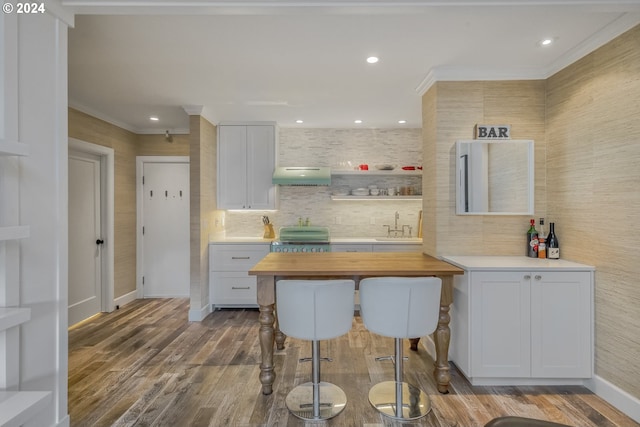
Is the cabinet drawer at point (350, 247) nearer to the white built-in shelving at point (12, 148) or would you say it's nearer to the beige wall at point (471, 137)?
the beige wall at point (471, 137)

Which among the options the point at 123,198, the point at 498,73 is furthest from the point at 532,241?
the point at 123,198

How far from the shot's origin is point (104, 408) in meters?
2.14

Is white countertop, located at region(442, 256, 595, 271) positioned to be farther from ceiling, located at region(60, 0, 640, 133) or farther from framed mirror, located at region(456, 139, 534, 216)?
ceiling, located at region(60, 0, 640, 133)

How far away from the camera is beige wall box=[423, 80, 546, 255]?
2.80 meters

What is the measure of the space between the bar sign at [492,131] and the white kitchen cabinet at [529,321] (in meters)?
1.13

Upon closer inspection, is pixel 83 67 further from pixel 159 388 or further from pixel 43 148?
pixel 159 388

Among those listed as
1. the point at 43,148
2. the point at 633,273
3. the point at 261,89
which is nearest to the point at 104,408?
the point at 43,148

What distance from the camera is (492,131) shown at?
2.78m

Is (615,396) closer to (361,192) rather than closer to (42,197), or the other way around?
(361,192)

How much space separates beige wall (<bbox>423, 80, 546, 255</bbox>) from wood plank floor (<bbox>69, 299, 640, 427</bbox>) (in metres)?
1.10

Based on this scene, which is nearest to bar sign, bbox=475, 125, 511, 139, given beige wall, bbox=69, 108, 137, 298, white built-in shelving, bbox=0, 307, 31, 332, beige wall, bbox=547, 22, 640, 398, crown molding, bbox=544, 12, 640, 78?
beige wall, bbox=547, 22, 640, 398

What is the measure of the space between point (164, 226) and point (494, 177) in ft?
14.1

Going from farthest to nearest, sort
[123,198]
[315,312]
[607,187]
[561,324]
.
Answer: [123,198] < [561,324] < [607,187] < [315,312]

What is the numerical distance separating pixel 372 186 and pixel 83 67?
138 inches
